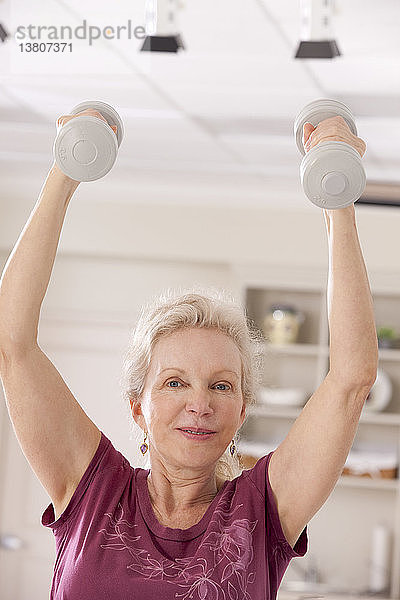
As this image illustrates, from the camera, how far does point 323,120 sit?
96cm

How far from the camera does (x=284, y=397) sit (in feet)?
13.3

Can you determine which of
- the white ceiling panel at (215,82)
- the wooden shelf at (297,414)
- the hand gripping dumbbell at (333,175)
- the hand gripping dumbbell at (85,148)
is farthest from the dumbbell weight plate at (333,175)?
the wooden shelf at (297,414)

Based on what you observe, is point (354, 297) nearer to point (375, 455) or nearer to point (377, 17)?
point (377, 17)

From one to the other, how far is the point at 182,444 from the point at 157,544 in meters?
0.11

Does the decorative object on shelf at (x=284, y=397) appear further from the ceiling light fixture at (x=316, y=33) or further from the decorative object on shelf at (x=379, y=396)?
the ceiling light fixture at (x=316, y=33)

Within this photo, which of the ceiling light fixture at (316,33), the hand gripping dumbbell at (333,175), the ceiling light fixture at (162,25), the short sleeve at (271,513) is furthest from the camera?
the ceiling light fixture at (316,33)

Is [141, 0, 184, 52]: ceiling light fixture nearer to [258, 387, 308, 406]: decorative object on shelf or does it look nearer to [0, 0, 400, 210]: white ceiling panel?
[0, 0, 400, 210]: white ceiling panel

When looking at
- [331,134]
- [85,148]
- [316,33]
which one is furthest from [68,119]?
[316,33]

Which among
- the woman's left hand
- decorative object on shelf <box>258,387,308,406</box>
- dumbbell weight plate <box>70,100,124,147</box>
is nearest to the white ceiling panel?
dumbbell weight plate <box>70,100,124,147</box>

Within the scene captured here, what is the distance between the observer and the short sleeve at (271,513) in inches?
38.7

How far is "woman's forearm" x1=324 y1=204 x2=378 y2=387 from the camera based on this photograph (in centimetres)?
92

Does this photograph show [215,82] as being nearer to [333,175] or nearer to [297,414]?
[333,175]

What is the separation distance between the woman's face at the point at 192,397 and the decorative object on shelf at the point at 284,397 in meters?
3.04

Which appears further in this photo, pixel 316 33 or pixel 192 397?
pixel 316 33
